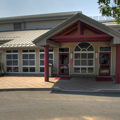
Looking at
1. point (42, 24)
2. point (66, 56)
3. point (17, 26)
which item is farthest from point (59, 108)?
point (17, 26)

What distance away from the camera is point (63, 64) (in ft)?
42.4

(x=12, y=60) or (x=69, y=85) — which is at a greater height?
(x=12, y=60)

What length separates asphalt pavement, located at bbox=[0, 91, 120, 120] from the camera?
4.66 m

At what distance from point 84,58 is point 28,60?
5347mm

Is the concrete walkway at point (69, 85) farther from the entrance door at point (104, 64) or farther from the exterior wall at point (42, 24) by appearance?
the exterior wall at point (42, 24)

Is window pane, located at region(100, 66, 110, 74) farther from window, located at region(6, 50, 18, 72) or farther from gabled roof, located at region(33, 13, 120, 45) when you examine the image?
window, located at region(6, 50, 18, 72)

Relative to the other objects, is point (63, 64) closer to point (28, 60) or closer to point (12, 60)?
point (28, 60)

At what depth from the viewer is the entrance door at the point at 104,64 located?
12.2m

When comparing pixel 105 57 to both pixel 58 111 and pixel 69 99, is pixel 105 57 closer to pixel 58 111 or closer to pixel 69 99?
pixel 69 99

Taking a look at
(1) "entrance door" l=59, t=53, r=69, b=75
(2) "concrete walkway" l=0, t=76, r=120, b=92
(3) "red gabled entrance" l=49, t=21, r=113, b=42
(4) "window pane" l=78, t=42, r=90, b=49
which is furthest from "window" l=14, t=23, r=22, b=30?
(2) "concrete walkway" l=0, t=76, r=120, b=92

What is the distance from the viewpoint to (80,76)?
12.5 metres

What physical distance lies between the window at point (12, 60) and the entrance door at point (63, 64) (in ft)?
14.5

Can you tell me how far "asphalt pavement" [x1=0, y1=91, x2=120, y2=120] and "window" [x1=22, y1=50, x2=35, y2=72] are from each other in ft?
21.9

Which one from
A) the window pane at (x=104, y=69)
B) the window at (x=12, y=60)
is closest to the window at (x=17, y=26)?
the window at (x=12, y=60)
